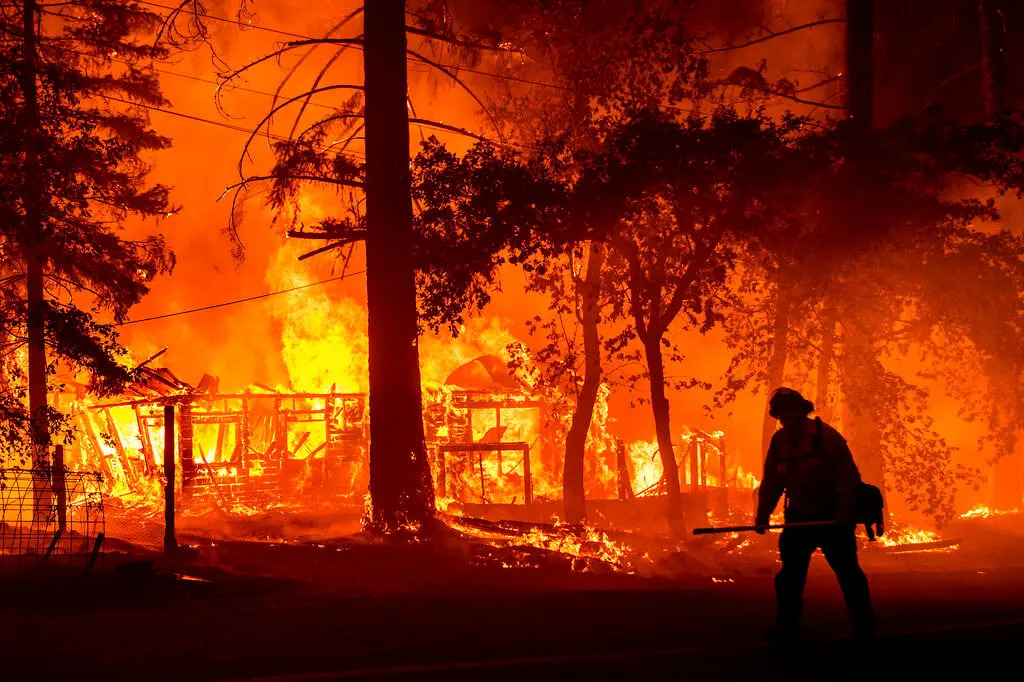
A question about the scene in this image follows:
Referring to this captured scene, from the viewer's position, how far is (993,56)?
22250 millimetres

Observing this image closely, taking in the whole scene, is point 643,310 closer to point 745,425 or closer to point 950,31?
point 950,31

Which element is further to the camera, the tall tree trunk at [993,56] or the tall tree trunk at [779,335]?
the tall tree trunk at [993,56]

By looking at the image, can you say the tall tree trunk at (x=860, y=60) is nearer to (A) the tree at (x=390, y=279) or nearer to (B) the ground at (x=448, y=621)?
(A) the tree at (x=390, y=279)

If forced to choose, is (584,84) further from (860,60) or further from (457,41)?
(860,60)

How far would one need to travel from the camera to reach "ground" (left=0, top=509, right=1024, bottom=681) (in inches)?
244

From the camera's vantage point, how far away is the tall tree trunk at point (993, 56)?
71.5 ft

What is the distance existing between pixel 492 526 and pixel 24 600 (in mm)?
7703

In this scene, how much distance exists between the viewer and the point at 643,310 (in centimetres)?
1708

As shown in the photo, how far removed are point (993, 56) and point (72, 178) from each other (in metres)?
19.5

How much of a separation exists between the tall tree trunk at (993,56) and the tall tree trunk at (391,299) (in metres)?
13.6

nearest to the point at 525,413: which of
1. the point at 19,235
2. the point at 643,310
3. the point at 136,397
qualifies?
the point at 136,397

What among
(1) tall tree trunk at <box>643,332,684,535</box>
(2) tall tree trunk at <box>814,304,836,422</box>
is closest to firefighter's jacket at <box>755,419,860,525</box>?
(1) tall tree trunk at <box>643,332,684,535</box>

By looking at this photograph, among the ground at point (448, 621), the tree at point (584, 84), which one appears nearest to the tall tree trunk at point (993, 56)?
the tree at point (584, 84)

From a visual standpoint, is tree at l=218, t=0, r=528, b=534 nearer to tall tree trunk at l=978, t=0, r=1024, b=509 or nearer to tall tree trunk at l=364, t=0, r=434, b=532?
tall tree trunk at l=364, t=0, r=434, b=532
